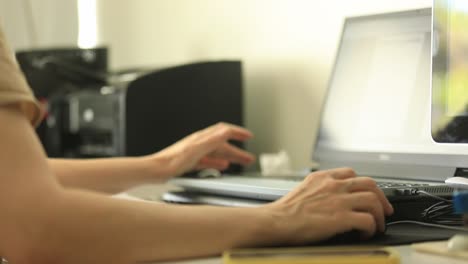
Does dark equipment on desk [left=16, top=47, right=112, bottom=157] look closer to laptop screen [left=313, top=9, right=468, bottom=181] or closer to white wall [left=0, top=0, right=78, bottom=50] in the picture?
white wall [left=0, top=0, right=78, bottom=50]

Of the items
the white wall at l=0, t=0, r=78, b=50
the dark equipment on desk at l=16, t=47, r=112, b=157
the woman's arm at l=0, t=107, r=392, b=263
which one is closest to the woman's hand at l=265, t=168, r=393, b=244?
the woman's arm at l=0, t=107, r=392, b=263

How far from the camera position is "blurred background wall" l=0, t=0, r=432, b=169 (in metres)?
1.64

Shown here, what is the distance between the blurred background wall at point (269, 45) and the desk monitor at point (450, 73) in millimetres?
407

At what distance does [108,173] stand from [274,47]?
2.00 ft

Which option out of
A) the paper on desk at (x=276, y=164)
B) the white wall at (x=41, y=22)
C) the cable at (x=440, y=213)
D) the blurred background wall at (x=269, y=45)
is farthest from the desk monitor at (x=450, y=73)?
the white wall at (x=41, y=22)

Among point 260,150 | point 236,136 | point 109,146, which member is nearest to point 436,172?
point 236,136

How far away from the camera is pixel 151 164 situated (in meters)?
1.39

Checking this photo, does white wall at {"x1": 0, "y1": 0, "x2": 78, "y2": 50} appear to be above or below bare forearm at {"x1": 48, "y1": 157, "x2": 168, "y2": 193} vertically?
above

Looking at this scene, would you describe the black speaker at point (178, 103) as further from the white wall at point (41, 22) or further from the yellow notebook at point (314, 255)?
the white wall at point (41, 22)

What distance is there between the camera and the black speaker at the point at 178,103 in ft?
5.55

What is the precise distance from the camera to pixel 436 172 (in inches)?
47.2

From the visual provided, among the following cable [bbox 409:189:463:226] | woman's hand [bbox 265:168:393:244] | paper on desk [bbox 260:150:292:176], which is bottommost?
paper on desk [bbox 260:150:292:176]

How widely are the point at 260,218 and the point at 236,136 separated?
67 cm

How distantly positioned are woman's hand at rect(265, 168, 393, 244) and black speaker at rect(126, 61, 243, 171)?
2.77 feet
